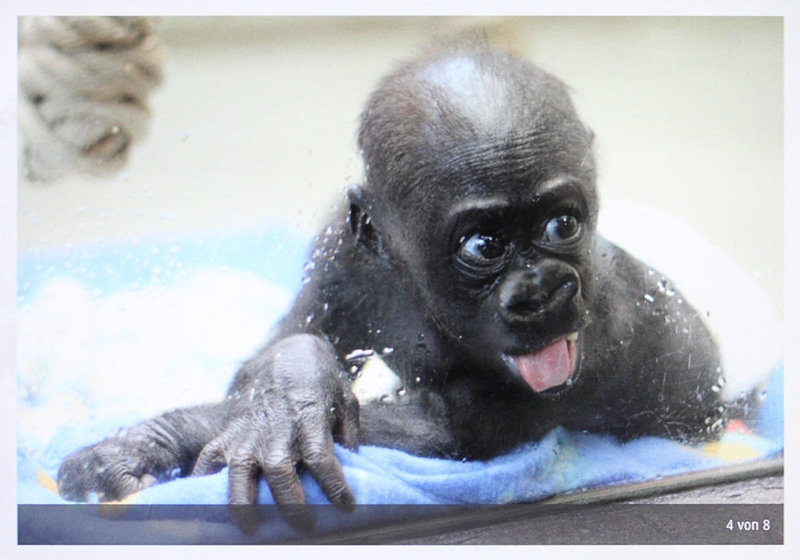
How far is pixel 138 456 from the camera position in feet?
7.61

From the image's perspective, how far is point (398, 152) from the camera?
7.45 feet

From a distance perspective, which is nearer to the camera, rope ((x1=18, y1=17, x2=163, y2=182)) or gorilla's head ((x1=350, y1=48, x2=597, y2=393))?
gorilla's head ((x1=350, y1=48, x2=597, y2=393))

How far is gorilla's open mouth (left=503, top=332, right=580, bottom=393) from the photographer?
7.39 feet

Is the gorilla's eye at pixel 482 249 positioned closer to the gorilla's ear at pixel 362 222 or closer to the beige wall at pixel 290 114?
the gorilla's ear at pixel 362 222

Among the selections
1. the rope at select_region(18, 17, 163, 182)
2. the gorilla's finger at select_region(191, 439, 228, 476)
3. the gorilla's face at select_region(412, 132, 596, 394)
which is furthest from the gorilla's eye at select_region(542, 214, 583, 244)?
the rope at select_region(18, 17, 163, 182)

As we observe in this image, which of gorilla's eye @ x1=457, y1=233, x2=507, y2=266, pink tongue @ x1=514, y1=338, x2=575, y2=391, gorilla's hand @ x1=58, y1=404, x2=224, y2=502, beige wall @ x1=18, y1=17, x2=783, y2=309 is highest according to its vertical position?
beige wall @ x1=18, y1=17, x2=783, y2=309

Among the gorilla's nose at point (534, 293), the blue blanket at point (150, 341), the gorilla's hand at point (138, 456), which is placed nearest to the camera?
the gorilla's nose at point (534, 293)

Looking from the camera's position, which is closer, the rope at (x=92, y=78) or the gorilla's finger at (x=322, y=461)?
the gorilla's finger at (x=322, y=461)

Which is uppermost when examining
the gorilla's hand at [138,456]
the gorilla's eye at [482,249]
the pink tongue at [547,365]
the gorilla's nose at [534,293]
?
the gorilla's eye at [482,249]

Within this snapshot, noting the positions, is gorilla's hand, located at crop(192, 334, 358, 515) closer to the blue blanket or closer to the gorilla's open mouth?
the blue blanket

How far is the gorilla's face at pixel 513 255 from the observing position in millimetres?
2182

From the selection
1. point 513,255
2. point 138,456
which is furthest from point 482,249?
point 138,456

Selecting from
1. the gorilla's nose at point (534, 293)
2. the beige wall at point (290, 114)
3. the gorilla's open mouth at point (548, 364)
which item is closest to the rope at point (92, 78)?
the beige wall at point (290, 114)

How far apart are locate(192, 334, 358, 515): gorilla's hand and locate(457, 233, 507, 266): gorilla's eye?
1.51ft
